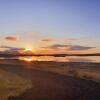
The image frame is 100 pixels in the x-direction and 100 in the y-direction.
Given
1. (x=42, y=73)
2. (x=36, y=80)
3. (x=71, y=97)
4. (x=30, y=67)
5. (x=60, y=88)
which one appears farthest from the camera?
(x=30, y=67)

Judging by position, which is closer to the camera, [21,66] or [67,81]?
[67,81]

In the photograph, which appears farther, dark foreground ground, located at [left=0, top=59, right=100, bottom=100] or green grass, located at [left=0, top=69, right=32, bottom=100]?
green grass, located at [left=0, top=69, right=32, bottom=100]

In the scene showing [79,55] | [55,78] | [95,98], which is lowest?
[95,98]

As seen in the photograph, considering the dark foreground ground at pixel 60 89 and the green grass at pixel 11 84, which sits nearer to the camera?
the dark foreground ground at pixel 60 89

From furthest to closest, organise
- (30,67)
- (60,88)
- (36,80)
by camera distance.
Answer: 1. (30,67)
2. (36,80)
3. (60,88)

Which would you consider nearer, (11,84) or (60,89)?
(60,89)

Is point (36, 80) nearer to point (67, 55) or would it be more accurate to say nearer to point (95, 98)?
point (67, 55)

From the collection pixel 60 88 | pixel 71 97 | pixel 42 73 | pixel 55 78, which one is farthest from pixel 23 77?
pixel 71 97

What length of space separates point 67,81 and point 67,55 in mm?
1195

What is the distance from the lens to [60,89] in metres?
10.5

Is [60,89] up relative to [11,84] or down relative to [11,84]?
down

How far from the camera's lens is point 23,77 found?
12.7m

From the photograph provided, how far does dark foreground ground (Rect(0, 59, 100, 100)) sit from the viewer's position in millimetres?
9965

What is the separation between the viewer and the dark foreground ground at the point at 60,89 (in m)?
9.96
